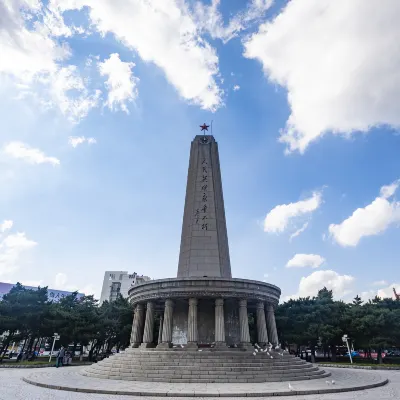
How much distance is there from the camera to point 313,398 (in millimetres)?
10617

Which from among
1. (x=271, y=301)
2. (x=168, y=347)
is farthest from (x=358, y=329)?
(x=168, y=347)

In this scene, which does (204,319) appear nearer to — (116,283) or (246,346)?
(246,346)

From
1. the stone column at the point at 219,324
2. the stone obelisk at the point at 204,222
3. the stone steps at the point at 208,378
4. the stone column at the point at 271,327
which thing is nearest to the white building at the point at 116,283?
the stone obelisk at the point at 204,222

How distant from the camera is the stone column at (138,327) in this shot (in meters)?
19.8

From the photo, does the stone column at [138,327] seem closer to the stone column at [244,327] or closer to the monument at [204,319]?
the monument at [204,319]

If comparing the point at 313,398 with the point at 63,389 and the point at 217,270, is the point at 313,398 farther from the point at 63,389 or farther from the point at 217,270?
the point at 217,270

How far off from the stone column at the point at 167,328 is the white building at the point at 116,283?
66968 mm

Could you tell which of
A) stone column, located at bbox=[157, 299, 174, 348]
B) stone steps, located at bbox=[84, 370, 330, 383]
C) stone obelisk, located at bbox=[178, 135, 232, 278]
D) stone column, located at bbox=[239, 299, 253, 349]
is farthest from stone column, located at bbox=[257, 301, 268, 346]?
stone column, located at bbox=[157, 299, 174, 348]

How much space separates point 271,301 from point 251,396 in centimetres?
981

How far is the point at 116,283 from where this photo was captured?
8381 cm

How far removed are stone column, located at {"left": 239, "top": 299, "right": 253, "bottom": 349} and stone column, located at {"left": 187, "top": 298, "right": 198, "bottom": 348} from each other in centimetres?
265

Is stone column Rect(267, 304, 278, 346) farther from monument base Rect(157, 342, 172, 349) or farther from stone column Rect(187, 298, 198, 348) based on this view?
monument base Rect(157, 342, 172, 349)

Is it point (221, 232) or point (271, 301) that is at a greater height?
point (221, 232)

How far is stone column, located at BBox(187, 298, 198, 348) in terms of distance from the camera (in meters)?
16.8
